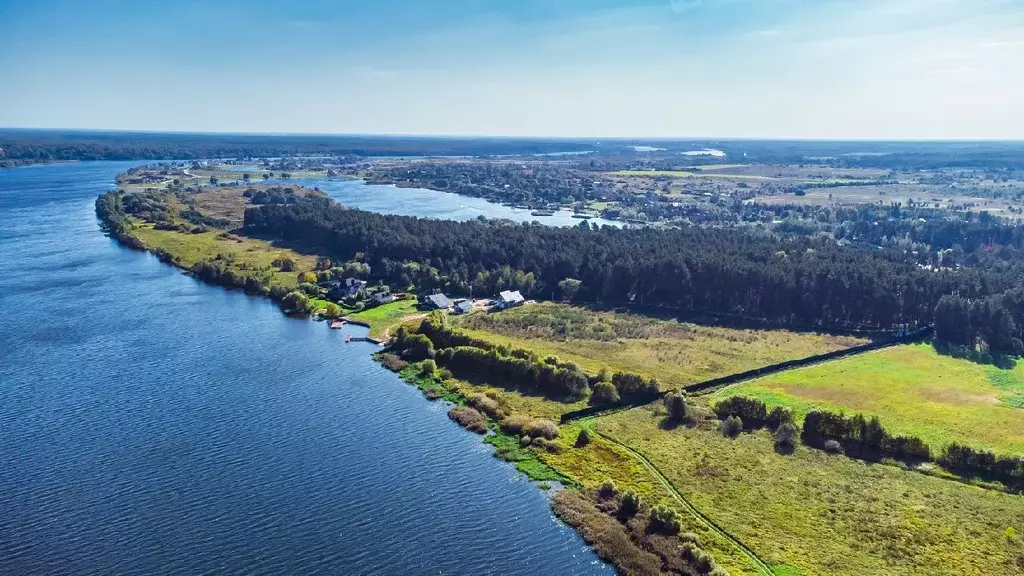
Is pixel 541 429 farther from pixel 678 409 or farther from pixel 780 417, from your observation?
pixel 780 417

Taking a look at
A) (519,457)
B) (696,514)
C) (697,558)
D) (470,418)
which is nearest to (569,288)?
(470,418)

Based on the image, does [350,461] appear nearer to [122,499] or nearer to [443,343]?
[122,499]

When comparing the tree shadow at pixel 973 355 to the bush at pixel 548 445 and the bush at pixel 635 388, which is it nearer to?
the bush at pixel 635 388

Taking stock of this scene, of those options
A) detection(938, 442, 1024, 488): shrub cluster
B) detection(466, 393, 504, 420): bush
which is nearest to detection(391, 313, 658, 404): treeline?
detection(466, 393, 504, 420): bush

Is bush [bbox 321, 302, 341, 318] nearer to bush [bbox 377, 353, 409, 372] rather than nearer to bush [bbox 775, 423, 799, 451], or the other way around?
bush [bbox 377, 353, 409, 372]

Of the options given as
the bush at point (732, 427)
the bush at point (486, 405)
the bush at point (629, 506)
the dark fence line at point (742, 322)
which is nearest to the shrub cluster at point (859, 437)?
the bush at point (732, 427)
